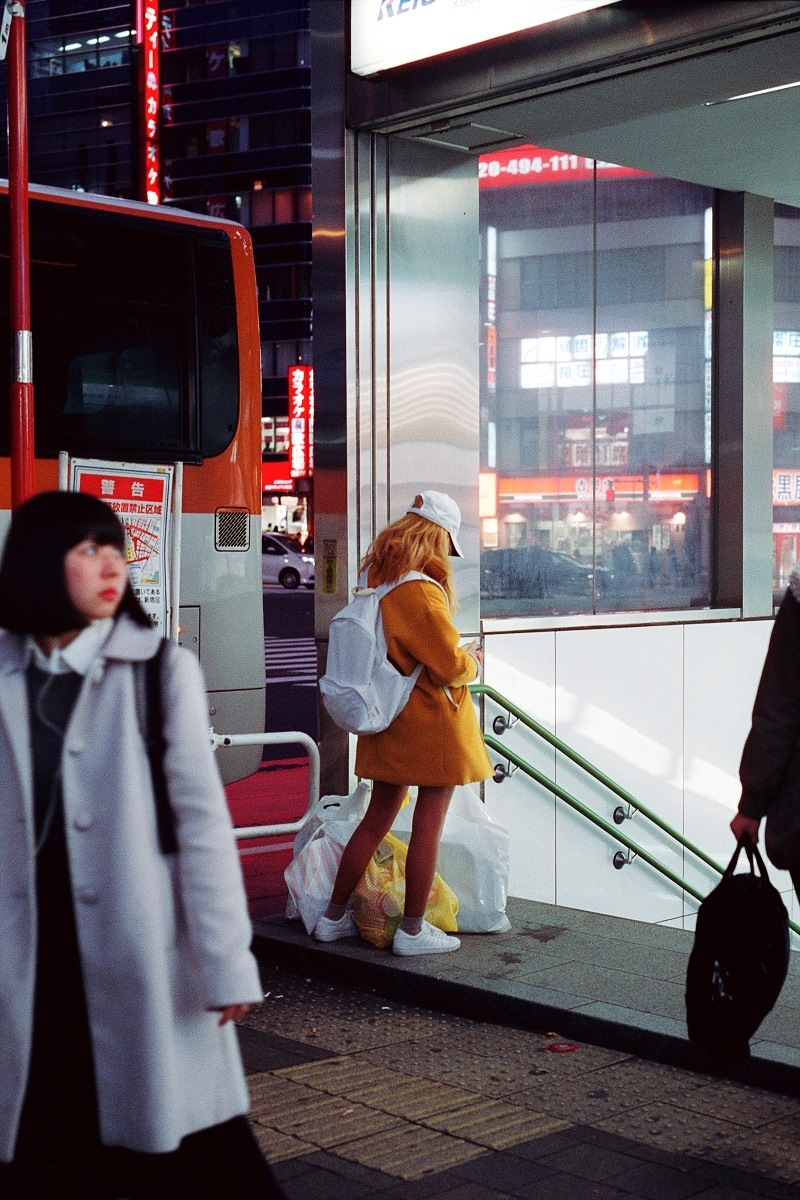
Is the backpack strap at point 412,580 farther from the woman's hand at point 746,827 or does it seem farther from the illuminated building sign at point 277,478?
the illuminated building sign at point 277,478

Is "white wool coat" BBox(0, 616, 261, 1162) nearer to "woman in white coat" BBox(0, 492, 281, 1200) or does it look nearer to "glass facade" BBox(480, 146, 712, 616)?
"woman in white coat" BBox(0, 492, 281, 1200)

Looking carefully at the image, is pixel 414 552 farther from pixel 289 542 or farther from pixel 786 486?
pixel 289 542

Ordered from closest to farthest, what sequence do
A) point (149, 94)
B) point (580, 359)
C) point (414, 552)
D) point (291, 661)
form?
point (414, 552) < point (580, 359) < point (291, 661) < point (149, 94)

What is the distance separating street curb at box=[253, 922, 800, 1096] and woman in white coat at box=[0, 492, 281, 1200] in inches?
93.2

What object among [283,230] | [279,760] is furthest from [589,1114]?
[283,230]

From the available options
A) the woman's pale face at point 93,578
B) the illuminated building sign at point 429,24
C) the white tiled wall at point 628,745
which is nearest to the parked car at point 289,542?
the white tiled wall at point 628,745

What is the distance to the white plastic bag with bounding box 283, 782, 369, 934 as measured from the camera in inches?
243

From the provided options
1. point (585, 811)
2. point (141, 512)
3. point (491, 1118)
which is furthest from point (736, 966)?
point (141, 512)

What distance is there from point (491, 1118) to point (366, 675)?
1894 millimetres

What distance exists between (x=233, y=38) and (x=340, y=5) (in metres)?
73.9

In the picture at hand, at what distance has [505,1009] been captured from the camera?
17.2ft

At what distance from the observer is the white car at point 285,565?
144 ft

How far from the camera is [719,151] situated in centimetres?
796

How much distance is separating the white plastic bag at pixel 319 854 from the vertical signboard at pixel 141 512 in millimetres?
1430
